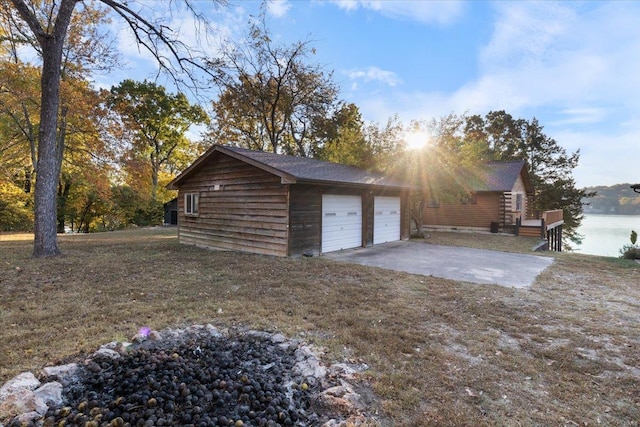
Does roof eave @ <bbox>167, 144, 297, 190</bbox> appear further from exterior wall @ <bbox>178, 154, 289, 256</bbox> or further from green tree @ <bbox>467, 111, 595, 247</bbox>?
green tree @ <bbox>467, 111, 595, 247</bbox>

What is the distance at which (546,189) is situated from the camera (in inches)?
1035

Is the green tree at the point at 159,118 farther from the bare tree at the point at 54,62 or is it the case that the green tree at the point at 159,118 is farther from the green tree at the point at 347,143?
the bare tree at the point at 54,62

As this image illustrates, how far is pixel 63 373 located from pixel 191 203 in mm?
9461

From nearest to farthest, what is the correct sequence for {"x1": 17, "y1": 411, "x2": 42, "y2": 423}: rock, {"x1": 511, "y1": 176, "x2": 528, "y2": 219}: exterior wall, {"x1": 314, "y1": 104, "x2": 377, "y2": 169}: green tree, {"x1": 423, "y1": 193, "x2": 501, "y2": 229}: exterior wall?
{"x1": 17, "y1": 411, "x2": 42, "y2": 423}: rock
{"x1": 314, "y1": 104, "x2": 377, "y2": 169}: green tree
{"x1": 423, "y1": 193, "x2": 501, "y2": 229}: exterior wall
{"x1": 511, "y1": 176, "x2": 528, "y2": 219}: exterior wall

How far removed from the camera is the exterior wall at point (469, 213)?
17141 millimetres

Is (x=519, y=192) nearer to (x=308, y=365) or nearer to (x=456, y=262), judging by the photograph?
(x=456, y=262)

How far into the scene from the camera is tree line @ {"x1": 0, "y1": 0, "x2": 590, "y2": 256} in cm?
817

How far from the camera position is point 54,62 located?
304 inches

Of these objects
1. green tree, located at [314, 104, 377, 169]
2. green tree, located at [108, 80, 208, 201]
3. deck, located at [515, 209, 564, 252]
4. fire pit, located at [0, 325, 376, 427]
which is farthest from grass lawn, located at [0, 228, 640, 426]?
green tree, located at [108, 80, 208, 201]

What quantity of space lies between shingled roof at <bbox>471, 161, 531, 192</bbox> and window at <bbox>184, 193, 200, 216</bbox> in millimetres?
11815

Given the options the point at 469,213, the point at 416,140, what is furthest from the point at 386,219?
the point at 469,213

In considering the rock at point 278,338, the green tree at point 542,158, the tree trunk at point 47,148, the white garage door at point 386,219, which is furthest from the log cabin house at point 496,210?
the tree trunk at point 47,148

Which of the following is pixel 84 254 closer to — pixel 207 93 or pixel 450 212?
pixel 207 93

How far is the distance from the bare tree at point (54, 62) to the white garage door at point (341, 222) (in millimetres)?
4995
